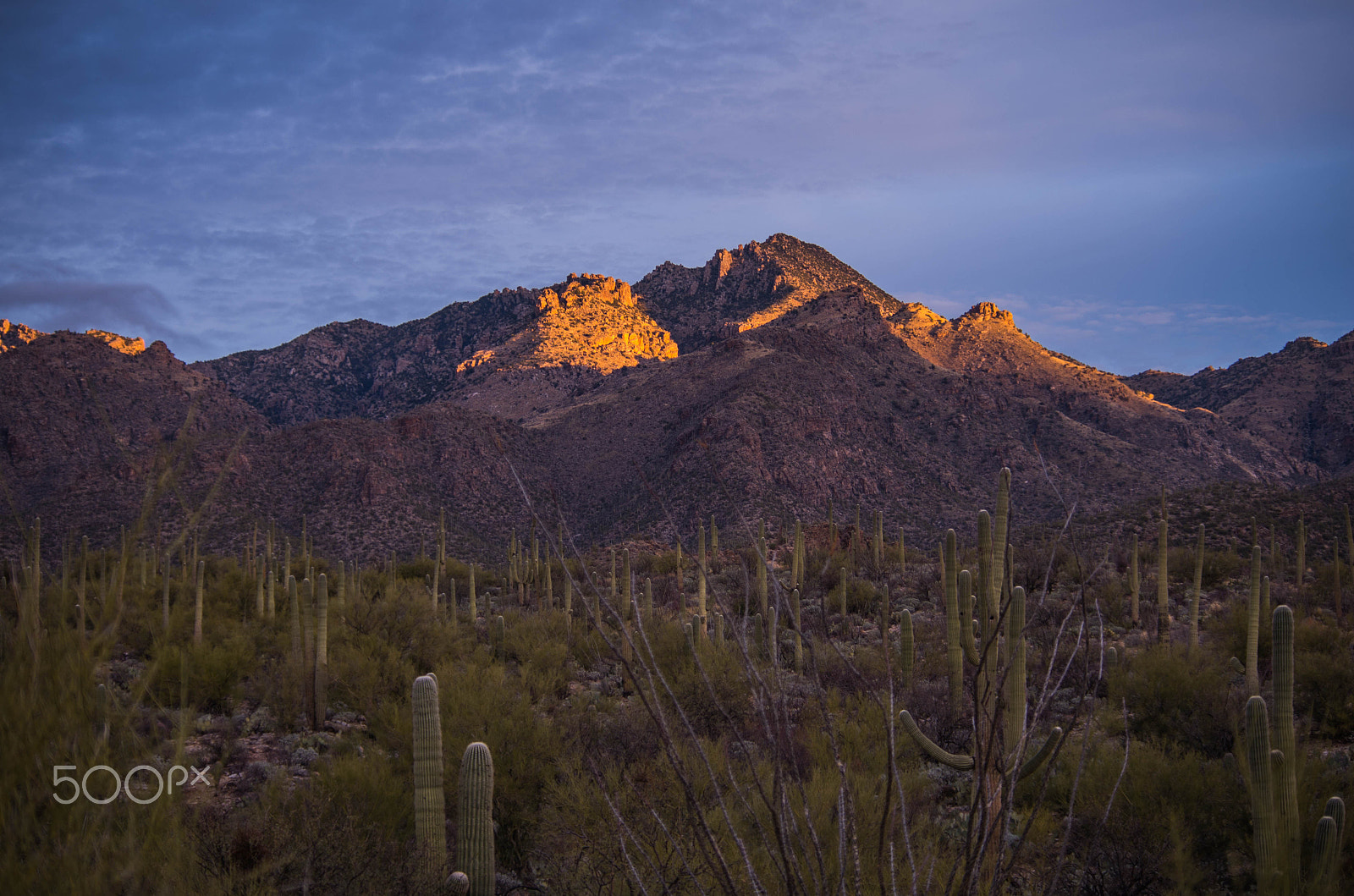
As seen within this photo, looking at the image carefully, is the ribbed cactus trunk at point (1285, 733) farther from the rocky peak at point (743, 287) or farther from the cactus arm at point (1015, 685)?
the rocky peak at point (743, 287)

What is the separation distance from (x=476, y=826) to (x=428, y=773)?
2.59 feet

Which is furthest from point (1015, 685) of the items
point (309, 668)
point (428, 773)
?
point (309, 668)

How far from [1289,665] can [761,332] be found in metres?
69.5

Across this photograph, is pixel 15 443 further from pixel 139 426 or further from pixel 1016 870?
pixel 1016 870

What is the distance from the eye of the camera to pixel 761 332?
243 feet

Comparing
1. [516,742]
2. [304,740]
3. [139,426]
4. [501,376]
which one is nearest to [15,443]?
[139,426]

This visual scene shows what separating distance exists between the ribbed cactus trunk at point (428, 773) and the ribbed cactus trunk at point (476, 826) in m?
0.25

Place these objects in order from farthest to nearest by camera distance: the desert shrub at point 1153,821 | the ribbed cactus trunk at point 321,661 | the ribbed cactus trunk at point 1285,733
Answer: the ribbed cactus trunk at point 321,661, the desert shrub at point 1153,821, the ribbed cactus trunk at point 1285,733

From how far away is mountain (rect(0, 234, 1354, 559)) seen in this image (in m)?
45.8

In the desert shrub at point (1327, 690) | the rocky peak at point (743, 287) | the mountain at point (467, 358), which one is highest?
the rocky peak at point (743, 287)

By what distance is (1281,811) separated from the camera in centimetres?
534

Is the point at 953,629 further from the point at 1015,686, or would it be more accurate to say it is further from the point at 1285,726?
Answer: the point at 1015,686

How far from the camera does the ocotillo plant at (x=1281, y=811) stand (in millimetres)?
3979

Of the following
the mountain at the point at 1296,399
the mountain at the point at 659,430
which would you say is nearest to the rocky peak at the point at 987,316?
the mountain at the point at 659,430
